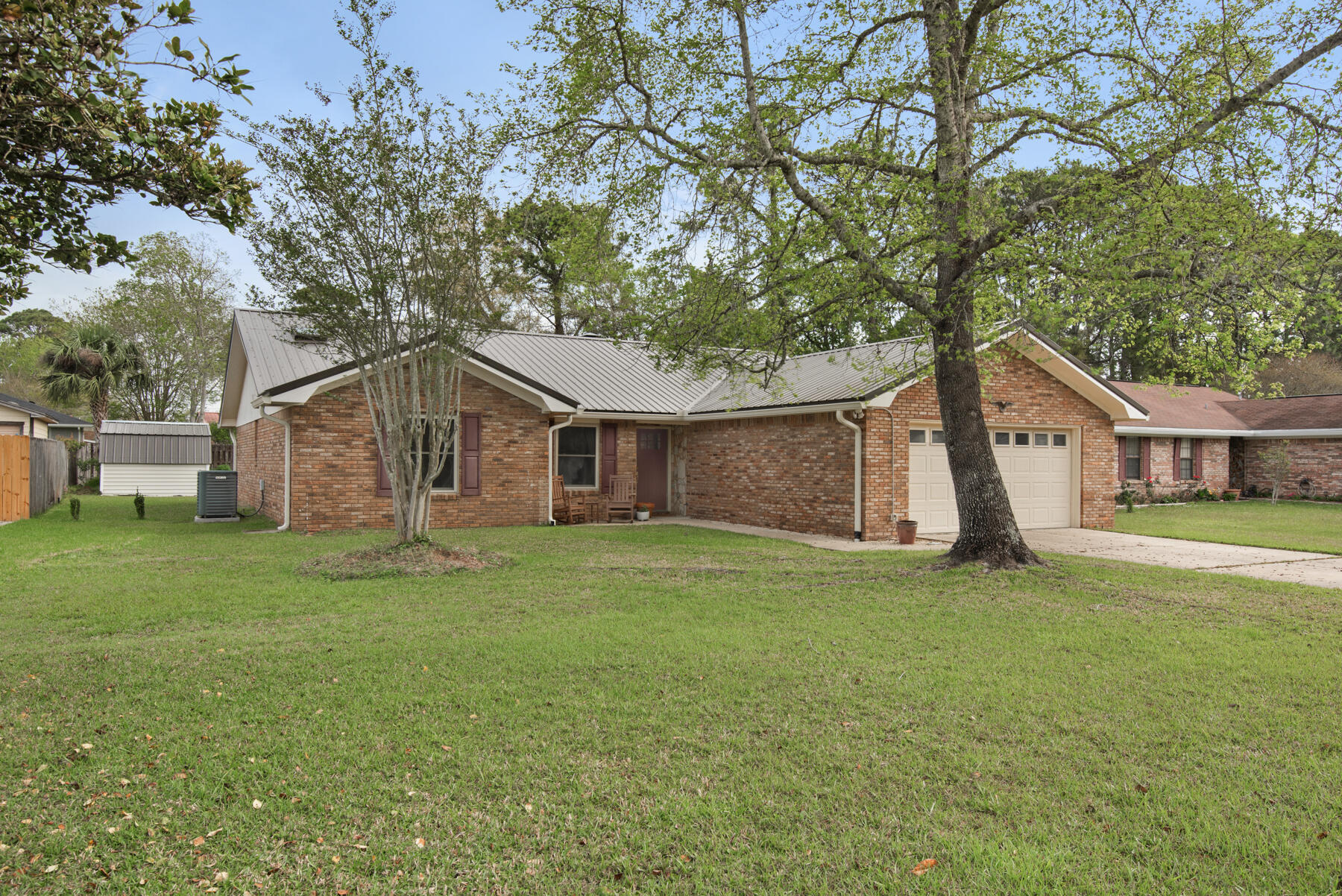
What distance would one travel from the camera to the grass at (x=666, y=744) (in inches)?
121

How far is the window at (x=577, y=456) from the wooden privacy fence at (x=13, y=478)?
11205 mm

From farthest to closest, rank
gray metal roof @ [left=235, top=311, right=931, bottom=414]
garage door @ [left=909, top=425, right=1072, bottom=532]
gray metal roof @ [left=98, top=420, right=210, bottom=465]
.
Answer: gray metal roof @ [left=98, top=420, right=210, bottom=465]
garage door @ [left=909, top=425, right=1072, bottom=532]
gray metal roof @ [left=235, top=311, right=931, bottom=414]

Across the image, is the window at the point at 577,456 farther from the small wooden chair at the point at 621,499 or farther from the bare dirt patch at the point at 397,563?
the bare dirt patch at the point at 397,563

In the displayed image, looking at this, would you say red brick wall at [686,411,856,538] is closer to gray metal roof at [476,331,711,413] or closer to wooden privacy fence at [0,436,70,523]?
gray metal roof at [476,331,711,413]

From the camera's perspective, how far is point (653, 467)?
19000 millimetres

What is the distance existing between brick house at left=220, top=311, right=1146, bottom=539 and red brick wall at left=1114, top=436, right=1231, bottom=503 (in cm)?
758

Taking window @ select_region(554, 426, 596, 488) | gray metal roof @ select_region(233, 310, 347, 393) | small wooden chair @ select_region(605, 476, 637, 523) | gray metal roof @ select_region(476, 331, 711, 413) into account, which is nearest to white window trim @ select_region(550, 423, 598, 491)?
window @ select_region(554, 426, 596, 488)

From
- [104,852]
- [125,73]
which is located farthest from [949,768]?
[125,73]

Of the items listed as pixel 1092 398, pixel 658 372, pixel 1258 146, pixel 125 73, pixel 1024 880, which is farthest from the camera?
pixel 658 372

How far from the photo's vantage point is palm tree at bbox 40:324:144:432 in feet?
89.1

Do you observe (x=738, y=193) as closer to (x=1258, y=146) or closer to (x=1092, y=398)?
(x=1258, y=146)

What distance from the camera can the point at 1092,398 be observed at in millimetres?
16656

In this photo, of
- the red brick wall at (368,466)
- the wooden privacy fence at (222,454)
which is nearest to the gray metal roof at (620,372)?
the red brick wall at (368,466)

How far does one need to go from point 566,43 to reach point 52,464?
1914 centimetres
